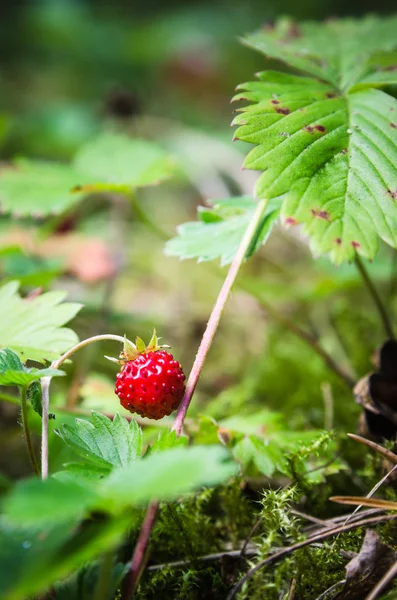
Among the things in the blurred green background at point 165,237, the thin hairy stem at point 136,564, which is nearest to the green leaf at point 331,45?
the blurred green background at point 165,237

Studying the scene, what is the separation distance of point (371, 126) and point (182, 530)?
0.80m

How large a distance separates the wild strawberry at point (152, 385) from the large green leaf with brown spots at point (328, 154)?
0.30 meters

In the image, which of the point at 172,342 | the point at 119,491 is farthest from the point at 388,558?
the point at 172,342

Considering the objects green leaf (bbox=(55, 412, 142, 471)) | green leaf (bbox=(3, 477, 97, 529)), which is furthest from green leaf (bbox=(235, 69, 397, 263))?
green leaf (bbox=(3, 477, 97, 529))

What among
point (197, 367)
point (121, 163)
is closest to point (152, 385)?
point (197, 367)

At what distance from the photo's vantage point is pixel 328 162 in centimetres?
99

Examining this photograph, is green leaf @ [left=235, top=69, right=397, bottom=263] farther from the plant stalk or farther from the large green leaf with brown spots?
the plant stalk

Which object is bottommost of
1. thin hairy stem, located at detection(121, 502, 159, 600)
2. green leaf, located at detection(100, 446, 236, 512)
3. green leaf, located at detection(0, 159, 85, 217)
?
thin hairy stem, located at detection(121, 502, 159, 600)

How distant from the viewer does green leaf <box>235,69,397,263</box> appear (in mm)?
908

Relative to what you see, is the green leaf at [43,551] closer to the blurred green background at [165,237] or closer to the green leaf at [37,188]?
the blurred green background at [165,237]

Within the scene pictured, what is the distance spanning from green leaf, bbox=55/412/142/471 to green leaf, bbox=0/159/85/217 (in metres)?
0.85

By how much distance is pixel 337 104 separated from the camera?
43.6 inches

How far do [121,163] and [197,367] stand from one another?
1146mm

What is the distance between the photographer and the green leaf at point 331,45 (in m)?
1.27
